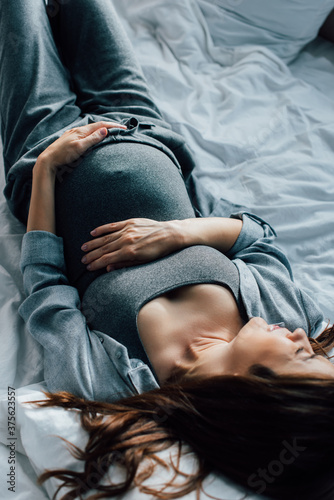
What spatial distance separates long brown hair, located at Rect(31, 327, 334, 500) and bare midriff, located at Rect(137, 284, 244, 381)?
0.09m

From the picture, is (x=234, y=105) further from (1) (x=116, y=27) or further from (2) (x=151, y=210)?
(2) (x=151, y=210)

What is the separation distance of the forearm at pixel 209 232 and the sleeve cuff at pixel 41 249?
27 centimetres

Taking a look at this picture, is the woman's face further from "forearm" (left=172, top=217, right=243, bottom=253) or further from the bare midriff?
"forearm" (left=172, top=217, right=243, bottom=253)

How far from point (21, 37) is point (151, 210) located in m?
0.57

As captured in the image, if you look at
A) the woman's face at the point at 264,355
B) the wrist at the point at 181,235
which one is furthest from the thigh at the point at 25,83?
the woman's face at the point at 264,355

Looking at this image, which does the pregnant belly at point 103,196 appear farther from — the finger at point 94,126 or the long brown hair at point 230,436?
the long brown hair at point 230,436

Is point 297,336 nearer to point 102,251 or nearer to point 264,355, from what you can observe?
point 264,355

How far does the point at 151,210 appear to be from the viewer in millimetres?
1018

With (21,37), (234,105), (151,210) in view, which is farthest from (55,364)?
(234,105)

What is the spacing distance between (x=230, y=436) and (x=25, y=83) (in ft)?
3.16

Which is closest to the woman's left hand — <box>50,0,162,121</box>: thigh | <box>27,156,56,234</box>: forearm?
<box>27,156,56,234</box>: forearm

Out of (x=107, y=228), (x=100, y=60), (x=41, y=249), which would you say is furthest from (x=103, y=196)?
(x=100, y=60)

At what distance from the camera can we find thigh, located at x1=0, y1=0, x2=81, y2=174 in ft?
3.61

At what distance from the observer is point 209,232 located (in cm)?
102
